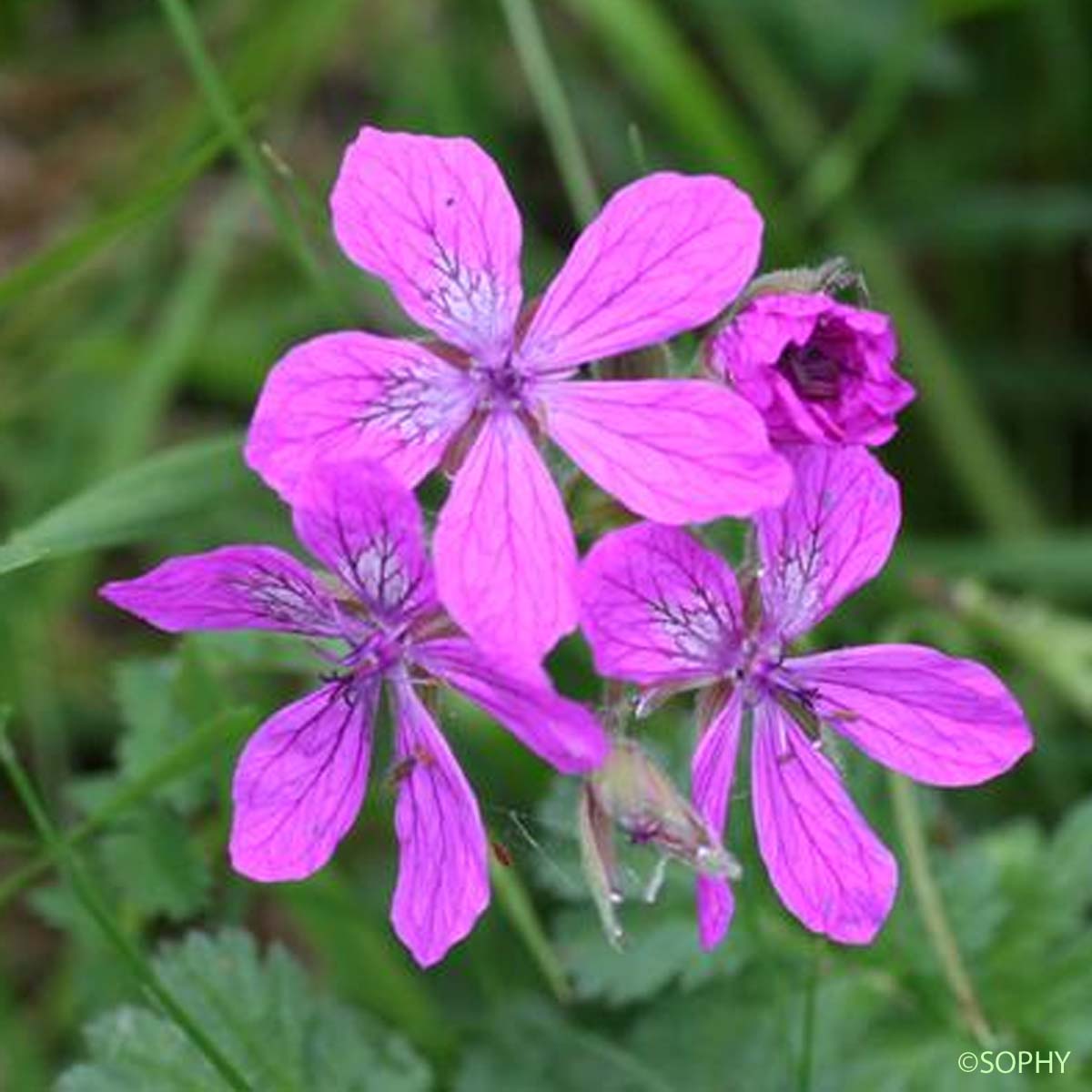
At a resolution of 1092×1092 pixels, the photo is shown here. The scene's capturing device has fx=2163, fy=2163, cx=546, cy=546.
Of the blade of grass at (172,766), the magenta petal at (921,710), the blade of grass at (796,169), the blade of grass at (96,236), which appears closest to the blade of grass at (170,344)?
the blade of grass at (796,169)

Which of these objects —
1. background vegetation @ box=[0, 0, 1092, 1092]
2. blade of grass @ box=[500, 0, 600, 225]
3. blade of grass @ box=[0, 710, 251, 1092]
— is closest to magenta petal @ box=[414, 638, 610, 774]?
background vegetation @ box=[0, 0, 1092, 1092]

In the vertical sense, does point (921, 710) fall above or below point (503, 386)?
below

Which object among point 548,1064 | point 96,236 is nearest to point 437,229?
point 96,236

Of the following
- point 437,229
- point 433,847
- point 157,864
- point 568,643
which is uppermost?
point 437,229

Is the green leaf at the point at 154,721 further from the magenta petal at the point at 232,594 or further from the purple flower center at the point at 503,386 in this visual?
the purple flower center at the point at 503,386

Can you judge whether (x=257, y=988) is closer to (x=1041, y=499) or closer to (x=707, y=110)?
(x=707, y=110)

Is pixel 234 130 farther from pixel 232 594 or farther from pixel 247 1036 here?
pixel 247 1036

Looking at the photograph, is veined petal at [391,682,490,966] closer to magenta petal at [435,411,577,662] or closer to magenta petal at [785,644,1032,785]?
magenta petal at [435,411,577,662]
